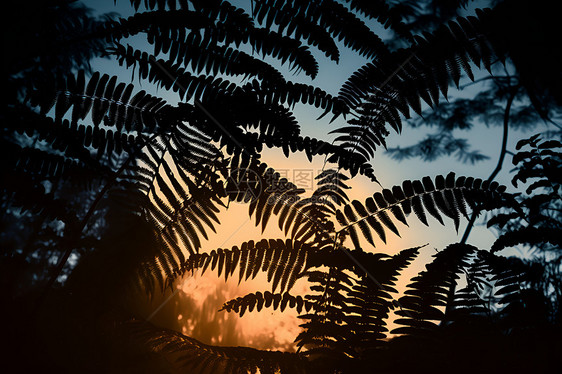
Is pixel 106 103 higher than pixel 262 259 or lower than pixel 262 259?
higher

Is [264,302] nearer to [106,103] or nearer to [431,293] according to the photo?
[431,293]

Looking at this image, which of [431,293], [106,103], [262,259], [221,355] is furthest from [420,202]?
[106,103]

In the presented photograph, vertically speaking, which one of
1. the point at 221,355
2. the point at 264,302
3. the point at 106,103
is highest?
the point at 106,103

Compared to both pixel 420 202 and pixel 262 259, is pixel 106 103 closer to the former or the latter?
pixel 262 259

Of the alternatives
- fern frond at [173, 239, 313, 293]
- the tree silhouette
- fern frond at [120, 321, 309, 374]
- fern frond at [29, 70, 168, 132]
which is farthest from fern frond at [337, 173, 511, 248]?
fern frond at [29, 70, 168, 132]

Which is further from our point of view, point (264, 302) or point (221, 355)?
point (264, 302)

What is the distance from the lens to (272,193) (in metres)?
0.95

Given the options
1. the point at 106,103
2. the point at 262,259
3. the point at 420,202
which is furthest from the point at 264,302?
the point at 106,103

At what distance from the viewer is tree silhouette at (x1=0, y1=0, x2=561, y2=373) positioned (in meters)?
0.73

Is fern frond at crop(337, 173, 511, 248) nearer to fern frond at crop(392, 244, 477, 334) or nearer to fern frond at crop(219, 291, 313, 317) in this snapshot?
fern frond at crop(392, 244, 477, 334)

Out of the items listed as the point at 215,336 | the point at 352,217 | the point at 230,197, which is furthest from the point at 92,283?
the point at 215,336

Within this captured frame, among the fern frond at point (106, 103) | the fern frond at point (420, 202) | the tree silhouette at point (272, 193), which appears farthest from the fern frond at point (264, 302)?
the fern frond at point (106, 103)

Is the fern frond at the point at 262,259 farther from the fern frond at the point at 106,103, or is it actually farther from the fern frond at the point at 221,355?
the fern frond at the point at 106,103

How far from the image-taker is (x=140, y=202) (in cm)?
95
